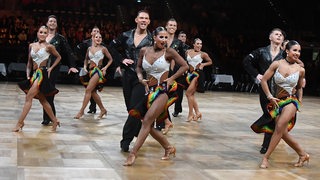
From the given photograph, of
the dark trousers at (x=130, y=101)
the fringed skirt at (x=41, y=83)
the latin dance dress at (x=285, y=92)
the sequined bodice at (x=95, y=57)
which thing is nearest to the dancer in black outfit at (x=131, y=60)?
the dark trousers at (x=130, y=101)

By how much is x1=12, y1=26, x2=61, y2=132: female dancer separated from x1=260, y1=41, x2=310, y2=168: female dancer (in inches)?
138

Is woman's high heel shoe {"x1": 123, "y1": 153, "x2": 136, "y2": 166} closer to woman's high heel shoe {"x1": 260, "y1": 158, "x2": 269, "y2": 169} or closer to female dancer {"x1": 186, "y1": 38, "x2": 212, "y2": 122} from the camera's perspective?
woman's high heel shoe {"x1": 260, "y1": 158, "x2": 269, "y2": 169}

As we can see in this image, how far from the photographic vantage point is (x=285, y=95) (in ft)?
22.8

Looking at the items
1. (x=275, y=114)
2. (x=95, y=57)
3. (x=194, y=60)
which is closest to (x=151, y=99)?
(x=275, y=114)

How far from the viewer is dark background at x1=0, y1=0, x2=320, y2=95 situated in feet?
81.1

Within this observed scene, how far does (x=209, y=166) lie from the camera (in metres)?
6.75

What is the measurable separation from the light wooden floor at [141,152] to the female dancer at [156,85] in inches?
14.9

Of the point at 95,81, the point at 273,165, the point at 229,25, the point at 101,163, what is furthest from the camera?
the point at 229,25

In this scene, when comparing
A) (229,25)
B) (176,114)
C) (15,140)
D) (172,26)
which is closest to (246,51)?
(229,25)

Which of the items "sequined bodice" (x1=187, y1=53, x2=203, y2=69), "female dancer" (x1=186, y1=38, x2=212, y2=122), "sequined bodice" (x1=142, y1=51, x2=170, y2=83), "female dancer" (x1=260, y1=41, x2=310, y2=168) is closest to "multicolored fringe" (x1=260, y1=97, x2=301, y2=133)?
"female dancer" (x1=260, y1=41, x2=310, y2=168)

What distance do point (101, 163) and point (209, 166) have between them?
1242 mm

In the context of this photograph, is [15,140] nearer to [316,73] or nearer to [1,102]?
[1,102]

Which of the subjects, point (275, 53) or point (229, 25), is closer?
point (275, 53)

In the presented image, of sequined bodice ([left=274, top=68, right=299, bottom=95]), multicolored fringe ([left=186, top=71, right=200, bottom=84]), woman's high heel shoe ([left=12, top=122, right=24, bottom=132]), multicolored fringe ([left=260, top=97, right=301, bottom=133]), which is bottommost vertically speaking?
woman's high heel shoe ([left=12, top=122, right=24, bottom=132])
